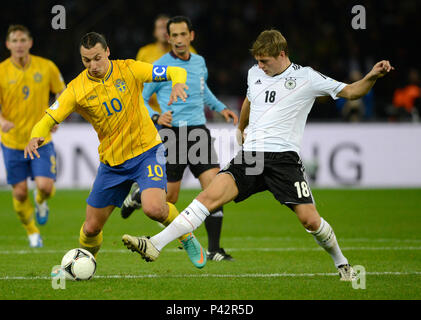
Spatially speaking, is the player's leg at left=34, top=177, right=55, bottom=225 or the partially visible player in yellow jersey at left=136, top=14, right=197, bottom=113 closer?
the player's leg at left=34, top=177, right=55, bottom=225

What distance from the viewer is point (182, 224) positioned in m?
6.46

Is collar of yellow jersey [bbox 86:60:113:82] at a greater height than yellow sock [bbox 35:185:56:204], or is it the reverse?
collar of yellow jersey [bbox 86:60:113:82]

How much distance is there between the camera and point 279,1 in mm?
22125

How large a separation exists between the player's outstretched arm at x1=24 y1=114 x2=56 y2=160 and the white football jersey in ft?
5.78

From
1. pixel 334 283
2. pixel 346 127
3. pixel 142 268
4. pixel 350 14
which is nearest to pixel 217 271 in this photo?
pixel 142 268

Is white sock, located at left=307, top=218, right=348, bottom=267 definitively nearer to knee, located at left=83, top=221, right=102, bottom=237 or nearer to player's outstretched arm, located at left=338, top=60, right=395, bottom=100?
player's outstretched arm, located at left=338, top=60, right=395, bottom=100

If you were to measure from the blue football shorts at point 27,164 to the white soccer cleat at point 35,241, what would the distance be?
0.73m

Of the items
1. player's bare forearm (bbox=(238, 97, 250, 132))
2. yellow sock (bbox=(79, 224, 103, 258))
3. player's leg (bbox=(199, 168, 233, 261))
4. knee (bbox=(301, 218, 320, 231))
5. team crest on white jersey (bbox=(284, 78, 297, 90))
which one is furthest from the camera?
player's leg (bbox=(199, 168, 233, 261))

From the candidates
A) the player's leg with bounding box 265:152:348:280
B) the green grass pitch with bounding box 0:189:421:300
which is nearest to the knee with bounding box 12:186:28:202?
the green grass pitch with bounding box 0:189:421:300

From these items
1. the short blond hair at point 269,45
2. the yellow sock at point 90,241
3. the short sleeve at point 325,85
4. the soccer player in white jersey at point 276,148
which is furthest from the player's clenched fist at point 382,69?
the yellow sock at point 90,241

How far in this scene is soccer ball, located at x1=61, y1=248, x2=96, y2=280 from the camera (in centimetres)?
665

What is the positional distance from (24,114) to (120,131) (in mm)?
3266

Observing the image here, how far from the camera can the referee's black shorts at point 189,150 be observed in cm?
871
